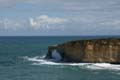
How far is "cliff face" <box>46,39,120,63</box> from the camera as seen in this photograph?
82062 millimetres

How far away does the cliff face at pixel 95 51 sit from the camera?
82062mm

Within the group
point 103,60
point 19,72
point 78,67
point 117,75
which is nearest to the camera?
point 117,75

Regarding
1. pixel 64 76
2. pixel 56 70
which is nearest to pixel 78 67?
pixel 56 70

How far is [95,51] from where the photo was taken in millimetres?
83125

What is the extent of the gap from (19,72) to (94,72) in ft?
49.2

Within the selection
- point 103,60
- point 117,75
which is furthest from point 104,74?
point 103,60

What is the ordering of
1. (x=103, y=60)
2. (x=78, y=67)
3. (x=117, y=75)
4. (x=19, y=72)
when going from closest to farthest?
(x=117, y=75) → (x=19, y=72) → (x=78, y=67) → (x=103, y=60)

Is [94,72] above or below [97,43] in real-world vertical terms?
below

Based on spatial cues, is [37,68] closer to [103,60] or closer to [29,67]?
[29,67]

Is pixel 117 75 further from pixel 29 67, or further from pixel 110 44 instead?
pixel 29 67

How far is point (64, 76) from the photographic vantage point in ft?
222

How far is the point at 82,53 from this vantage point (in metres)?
83.9

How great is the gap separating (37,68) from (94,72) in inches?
532

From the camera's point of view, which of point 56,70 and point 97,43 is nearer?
point 56,70
